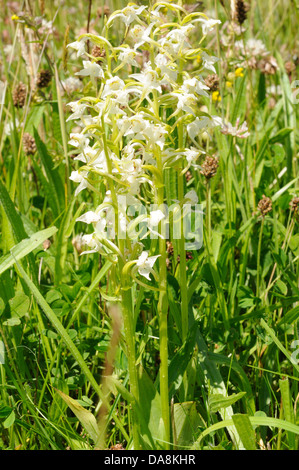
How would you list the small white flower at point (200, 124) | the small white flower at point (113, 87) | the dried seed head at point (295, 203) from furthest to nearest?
the dried seed head at point (295, 203) → the small white flower at point (200, 124) → the small white flower at point (113, 87)

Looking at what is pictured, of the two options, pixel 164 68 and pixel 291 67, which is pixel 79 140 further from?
pixel 291 67

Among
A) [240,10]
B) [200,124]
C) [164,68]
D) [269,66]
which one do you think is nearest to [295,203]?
[200,124]

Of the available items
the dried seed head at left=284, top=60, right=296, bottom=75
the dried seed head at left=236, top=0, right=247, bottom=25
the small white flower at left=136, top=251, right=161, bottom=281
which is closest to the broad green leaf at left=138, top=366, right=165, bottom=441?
the small white flower at left=136, top=251, right=161, bottom=281

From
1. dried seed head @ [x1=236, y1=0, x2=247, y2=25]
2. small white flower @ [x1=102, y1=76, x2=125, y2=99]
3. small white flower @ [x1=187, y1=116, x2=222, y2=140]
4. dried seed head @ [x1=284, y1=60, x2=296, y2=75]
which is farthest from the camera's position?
dried seed head @ [x1=284, y1=60, x2=296, y2=75]

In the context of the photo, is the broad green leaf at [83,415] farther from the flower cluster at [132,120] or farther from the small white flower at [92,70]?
the small white flower at [92,70]

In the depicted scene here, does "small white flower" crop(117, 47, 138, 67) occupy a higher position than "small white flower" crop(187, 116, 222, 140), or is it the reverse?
"small white flower" crop(117, 47, 138, 67)

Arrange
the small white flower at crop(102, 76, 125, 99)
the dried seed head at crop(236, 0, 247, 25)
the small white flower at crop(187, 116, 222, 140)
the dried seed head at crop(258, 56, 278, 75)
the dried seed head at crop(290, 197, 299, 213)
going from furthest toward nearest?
the dried seed head at crop(258, 56, 278, 75) → the dried seed head at crop(236, 0, 247, 25) → the dried seed head at crop(290, 197, 299, 213) → the small white flower at crop(187, 116, 222, 140) → the small white flower at crop(102, 76, 125, 99)

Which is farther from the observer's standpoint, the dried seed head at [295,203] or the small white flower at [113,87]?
the dried seed head at [295,203]

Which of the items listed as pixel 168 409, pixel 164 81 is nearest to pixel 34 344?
pixel 168 409

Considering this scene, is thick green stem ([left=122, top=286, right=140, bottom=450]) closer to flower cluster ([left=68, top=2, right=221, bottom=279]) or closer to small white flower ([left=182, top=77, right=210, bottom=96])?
flower cluster ([left=68, top=2, right=221, bottom=279])

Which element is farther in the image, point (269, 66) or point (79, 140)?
point (269, 66)

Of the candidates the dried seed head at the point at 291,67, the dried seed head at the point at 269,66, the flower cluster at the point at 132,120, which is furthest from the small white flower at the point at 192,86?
the dried seed head at the point at 291,67

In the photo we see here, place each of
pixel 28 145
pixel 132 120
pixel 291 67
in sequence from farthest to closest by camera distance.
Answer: pixel 291 67
pixel 28 145
pixel 132 120

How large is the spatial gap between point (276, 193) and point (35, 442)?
1.00 metres
